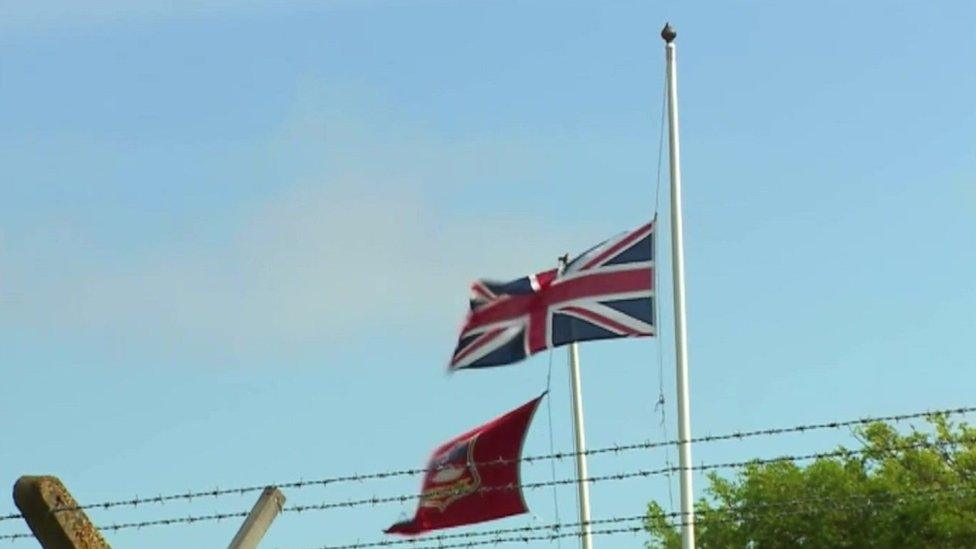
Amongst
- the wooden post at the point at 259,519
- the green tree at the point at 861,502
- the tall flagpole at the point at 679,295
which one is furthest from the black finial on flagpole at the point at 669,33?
the green tree at the point at 861,502

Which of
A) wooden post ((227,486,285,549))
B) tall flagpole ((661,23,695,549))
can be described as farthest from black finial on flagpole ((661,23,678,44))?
wooden post ((227,486,285,549))

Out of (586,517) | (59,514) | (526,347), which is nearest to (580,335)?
(526,347)

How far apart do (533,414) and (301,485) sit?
25.2ft

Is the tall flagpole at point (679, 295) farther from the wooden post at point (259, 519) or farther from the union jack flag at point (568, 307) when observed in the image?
the wooden post at point (259, 519)

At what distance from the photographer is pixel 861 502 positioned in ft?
185

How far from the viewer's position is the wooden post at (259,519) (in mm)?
12008

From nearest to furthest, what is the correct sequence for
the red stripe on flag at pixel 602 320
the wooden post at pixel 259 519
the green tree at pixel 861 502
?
the wooden post at pixel 259 519 → the red stripe on flag at pixel 602 320 → the green tree at pixel 861 502

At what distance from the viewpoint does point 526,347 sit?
66.3 feet

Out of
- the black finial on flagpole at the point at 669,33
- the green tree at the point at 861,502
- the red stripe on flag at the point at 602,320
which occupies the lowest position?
the red stripe on flag at the point at 602,320

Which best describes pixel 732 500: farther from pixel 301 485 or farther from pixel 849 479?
pixel 301 485

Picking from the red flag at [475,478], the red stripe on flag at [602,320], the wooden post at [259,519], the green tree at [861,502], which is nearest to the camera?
the wooden post at [259,519]

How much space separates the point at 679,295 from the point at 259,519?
10398 mm

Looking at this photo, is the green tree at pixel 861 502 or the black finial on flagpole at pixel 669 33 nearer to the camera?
the black finial on flagpole at pixel 669 33

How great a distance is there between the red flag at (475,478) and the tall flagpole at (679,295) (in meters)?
1.79
